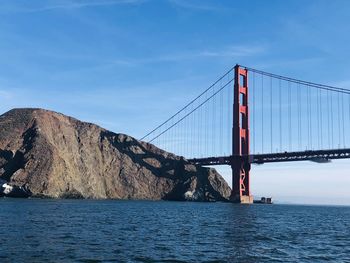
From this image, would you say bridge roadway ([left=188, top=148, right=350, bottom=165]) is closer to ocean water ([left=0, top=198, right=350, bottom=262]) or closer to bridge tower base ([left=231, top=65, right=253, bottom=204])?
bridge tower base ([left=231, top=65, right=253, bottom=204])

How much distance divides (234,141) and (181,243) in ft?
341

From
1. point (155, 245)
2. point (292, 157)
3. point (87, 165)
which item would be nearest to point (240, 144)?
point (292, 157)

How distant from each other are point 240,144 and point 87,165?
49.9 meters

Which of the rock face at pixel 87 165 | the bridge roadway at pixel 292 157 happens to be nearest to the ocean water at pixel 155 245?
the bridge roadway at pixel 292 157

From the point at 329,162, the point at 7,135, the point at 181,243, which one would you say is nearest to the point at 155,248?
the point at 181,243

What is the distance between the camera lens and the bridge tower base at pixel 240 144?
137 m

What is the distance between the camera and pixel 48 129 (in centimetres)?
15325

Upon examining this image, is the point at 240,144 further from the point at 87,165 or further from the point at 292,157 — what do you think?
the point at 87,165

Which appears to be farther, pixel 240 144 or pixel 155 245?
pixel 240 144

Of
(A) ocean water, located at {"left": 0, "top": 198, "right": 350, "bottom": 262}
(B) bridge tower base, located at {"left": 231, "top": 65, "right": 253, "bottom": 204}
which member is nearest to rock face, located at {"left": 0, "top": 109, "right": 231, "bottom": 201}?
(B) bridge tower base, located at {"left": 231, "top": 65, "right": 253, "bottom": 204}

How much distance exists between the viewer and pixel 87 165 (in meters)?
156

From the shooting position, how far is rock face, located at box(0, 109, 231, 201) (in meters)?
137

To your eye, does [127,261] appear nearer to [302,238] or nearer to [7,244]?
[7,244]

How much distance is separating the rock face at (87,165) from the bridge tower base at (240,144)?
25913 millimetres
